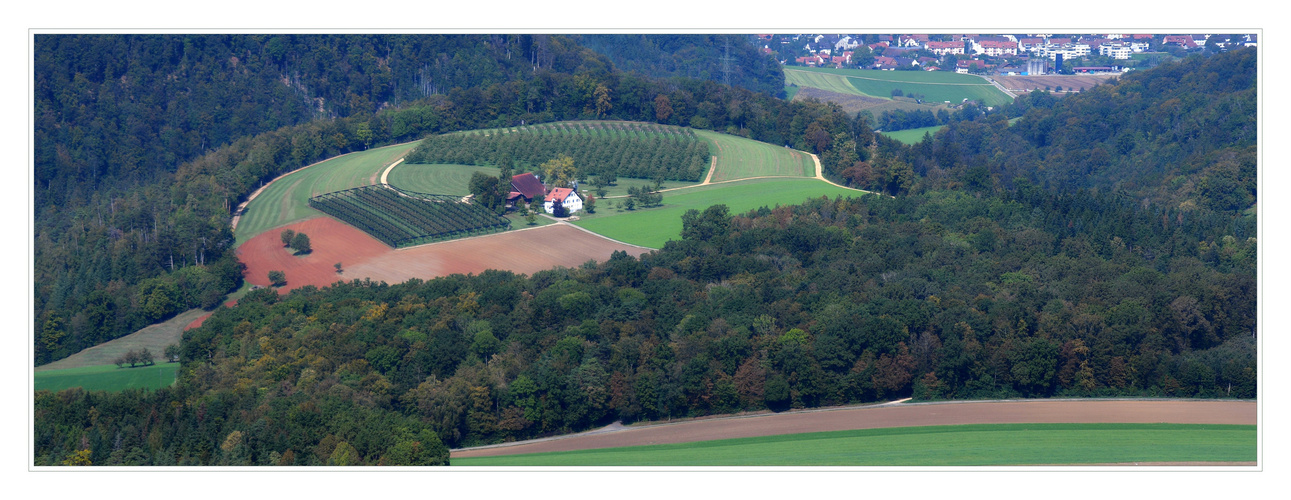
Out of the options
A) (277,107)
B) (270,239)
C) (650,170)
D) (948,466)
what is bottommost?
(948,466)

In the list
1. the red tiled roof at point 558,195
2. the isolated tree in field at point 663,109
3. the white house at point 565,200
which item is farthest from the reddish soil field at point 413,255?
the isolated tree in field at point 663,109

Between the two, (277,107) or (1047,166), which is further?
(277,107)

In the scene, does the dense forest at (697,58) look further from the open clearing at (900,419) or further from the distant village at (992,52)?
the open clearing at (900,419)

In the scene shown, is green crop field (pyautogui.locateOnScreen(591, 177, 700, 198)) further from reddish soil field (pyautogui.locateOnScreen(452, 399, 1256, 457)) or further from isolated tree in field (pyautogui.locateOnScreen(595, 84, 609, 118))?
reddish soil field (pyautogui.locateOnScreen(452, 399, 1256, 457))

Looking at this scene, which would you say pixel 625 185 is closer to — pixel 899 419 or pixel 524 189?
pixel 524 189

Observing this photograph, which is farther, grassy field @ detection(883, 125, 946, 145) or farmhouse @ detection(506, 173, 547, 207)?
grassy field @ detection(883, 125, 946, 145)

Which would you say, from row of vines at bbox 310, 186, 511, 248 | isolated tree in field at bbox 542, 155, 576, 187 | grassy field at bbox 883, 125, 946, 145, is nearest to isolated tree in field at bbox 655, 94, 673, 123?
isolated tree in field at bbox 542, 155, 576, 187

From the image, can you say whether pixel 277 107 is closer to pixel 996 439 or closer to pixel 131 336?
pixel 131 336

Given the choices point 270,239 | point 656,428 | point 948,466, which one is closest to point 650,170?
point 270,239
